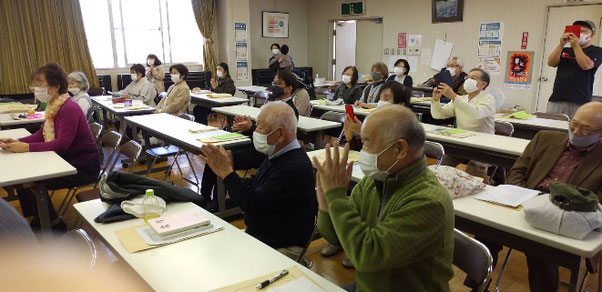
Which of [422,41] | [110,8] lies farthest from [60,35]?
[422,41]

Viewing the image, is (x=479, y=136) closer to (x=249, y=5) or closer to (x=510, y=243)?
(x=510, y=243)

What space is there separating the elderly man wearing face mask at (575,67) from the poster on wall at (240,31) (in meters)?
6.39

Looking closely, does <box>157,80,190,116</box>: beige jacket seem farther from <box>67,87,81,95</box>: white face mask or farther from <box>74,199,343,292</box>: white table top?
<box>74,199,343,292</box>: white table top

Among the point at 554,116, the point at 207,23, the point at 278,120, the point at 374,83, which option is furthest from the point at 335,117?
the point at 207,23

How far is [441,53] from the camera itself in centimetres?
805


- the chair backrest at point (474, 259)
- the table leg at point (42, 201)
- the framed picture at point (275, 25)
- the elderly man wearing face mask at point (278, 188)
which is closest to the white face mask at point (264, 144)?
the elderly man wearing face mask at point (278, 188)

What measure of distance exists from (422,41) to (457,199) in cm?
681

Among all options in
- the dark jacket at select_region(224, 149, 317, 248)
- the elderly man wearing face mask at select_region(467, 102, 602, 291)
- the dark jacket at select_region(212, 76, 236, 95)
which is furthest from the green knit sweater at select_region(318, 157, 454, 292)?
the dark jacket at select_region(212, 76, 236, 95)

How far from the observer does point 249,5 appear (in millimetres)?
9758

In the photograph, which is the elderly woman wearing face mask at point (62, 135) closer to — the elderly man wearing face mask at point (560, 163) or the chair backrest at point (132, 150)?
the chair backrest at point (132, 150)

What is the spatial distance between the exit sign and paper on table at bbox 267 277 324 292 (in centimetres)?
889

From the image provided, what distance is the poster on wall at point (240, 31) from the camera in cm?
930

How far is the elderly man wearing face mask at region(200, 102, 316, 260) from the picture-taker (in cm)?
202

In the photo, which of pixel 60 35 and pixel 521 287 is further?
pixel 60 35
